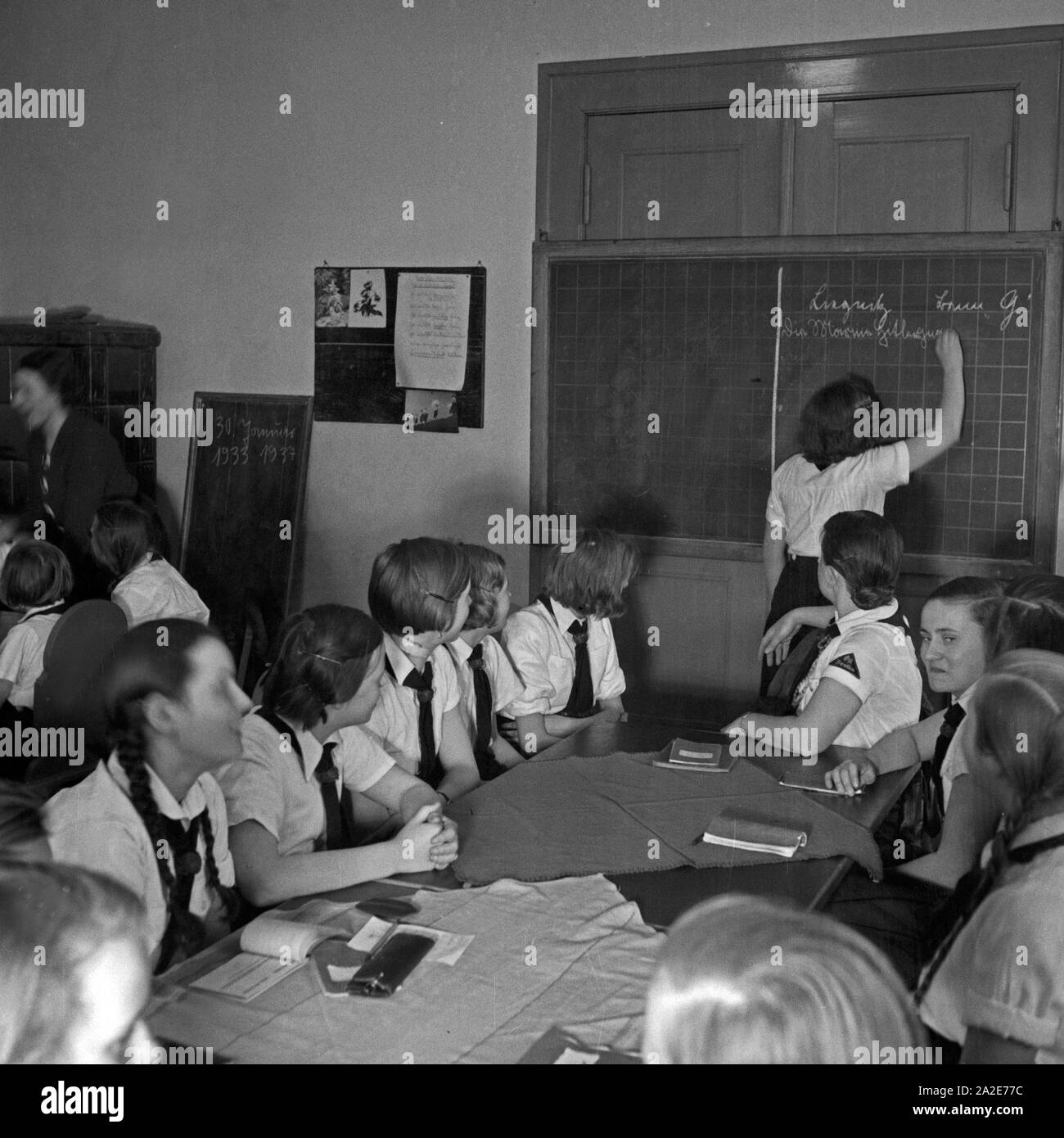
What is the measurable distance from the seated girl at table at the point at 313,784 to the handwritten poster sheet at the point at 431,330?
110 inches

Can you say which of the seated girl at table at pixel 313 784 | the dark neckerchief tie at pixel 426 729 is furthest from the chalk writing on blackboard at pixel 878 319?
the seated girl at table at pixel 313 784

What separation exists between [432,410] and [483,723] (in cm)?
219

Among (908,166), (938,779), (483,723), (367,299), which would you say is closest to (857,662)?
(938,779)

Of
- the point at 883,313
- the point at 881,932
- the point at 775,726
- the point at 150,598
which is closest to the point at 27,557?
the point at 150,598

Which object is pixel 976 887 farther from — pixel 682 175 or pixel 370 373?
pixel 370 373

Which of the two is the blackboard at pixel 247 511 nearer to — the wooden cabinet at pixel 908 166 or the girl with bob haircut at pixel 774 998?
the wooden cabinet at pixel 908 166

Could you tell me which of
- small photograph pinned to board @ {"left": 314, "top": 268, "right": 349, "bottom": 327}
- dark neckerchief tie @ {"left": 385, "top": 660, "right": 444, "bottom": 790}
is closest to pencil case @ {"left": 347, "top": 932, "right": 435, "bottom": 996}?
dark neckerchief tie @ {"left": 385, "top": 660, "right": 444, "bottom": 790}

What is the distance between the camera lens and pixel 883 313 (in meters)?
4.67

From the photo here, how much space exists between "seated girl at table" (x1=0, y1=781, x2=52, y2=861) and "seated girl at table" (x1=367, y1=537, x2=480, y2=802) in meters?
1.41

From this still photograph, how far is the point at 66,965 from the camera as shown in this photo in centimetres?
133

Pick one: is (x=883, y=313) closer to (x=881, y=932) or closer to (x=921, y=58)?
(x=921, y=58)

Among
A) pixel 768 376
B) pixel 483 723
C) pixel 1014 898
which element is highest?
pixel 768 376
